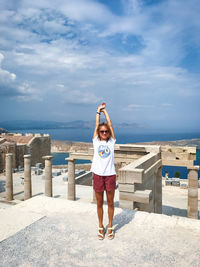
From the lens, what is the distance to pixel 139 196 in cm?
582

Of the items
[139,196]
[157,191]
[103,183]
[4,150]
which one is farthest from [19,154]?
[103,183]

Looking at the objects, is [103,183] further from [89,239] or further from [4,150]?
[4,150]

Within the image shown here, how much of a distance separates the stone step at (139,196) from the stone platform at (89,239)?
2.43ft

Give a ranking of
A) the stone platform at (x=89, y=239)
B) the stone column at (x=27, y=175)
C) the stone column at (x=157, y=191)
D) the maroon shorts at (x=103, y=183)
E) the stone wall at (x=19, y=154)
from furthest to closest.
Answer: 1. the stone wall at (x=19, y=154)
2. the stone column at (x=27, y=175)
3. the stone column at (x=157, y=191)
4. the maroon shorts at (x=103, y=183)
5. the stone platform at (x=89, y=239)

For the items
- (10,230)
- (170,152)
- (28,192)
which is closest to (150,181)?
(170,152)

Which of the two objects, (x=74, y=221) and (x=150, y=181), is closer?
(x=74, y=221)

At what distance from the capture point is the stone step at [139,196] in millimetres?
5746

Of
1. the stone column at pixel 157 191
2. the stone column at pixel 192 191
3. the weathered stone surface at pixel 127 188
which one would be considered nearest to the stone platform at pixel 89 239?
the weathered stone surface at pixel 127 188

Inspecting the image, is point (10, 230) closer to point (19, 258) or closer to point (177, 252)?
point (19, 258)

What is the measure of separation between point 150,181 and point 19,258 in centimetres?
697

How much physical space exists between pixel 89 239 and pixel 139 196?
219 cm

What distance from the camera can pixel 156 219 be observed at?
4703mm

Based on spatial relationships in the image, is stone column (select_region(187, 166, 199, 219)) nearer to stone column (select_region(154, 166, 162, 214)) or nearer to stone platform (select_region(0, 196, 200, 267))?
stone column (select_region(154, 166, 162, 214))

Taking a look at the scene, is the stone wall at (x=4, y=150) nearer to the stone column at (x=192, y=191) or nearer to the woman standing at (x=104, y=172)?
the stone column at (x=192, y=191)
